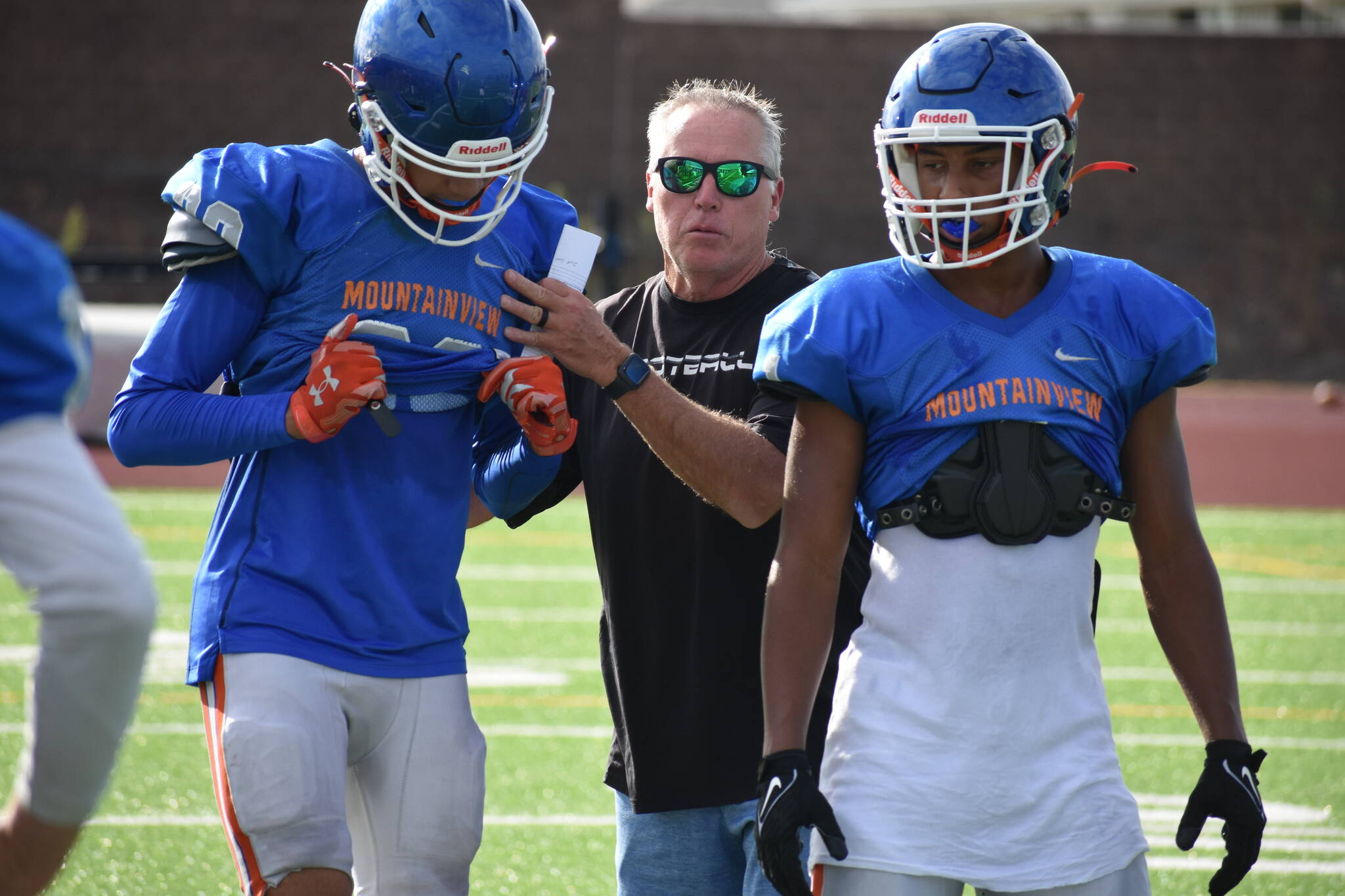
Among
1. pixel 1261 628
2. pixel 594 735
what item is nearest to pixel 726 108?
pixel 594 735

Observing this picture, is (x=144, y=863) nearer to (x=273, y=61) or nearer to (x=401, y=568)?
(x=401, y=568)

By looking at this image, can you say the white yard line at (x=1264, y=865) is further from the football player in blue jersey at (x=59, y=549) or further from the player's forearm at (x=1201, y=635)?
the football player in blue jersey at (x=59, y=549)

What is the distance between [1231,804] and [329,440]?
Result: 1.50 metres

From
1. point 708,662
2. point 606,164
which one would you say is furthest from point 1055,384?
point 606,164

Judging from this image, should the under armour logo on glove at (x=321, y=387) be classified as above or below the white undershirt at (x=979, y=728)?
above

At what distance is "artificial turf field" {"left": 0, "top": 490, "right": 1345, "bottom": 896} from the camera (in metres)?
4.44

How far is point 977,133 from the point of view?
2244 millimetres

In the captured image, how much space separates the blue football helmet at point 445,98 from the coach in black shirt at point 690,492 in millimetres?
228

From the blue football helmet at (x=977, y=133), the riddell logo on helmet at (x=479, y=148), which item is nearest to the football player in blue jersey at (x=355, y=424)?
the riddell logo on helmet at (x=479, y=148)

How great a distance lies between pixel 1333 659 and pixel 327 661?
622 centimetres

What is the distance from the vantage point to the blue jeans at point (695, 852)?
9.54 feet

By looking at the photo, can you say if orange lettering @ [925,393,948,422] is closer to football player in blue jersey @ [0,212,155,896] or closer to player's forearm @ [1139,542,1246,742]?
player's forearm @ [1139,542,1246,742]

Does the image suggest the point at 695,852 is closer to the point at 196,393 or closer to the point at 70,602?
the point at 196,393

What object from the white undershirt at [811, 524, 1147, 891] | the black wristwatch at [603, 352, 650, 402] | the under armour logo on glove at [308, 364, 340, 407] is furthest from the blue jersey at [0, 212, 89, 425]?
the black wristwatch at [603, 352, 650, 402]
